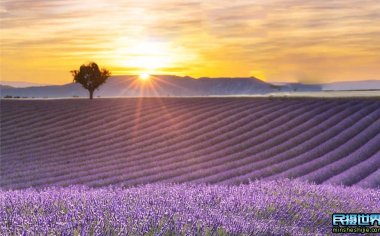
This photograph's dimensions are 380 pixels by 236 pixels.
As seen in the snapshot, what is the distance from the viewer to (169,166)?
565 inches

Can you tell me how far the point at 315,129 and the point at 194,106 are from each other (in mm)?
8907

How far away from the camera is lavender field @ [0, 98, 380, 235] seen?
4.21 meters

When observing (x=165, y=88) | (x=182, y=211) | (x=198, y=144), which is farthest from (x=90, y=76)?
(x=165, y=88)

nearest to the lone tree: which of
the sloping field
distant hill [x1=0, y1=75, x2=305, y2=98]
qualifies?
the sloping field

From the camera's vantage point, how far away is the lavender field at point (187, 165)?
4.21 meters

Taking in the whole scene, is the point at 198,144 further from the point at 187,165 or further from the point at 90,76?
the point at 90,76

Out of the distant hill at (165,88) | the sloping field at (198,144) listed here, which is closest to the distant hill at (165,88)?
the distant hill at (165,88)

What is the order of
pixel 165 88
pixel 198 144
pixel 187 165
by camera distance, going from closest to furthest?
pixel 187 165
pixel 198 144
pixel 165 88

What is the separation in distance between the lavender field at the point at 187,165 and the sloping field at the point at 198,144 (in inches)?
1.8

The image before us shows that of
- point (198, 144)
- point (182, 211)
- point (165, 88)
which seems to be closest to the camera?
point (182, 211)

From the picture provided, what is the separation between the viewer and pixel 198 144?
58.1 ft

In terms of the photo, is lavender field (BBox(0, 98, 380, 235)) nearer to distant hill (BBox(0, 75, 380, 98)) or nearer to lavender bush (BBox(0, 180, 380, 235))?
lavender bush (BBox(0, 180, 380, 235))

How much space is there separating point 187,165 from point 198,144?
2944mm

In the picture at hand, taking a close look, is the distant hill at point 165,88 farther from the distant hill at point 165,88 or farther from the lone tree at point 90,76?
the lone tree at point 90,76
